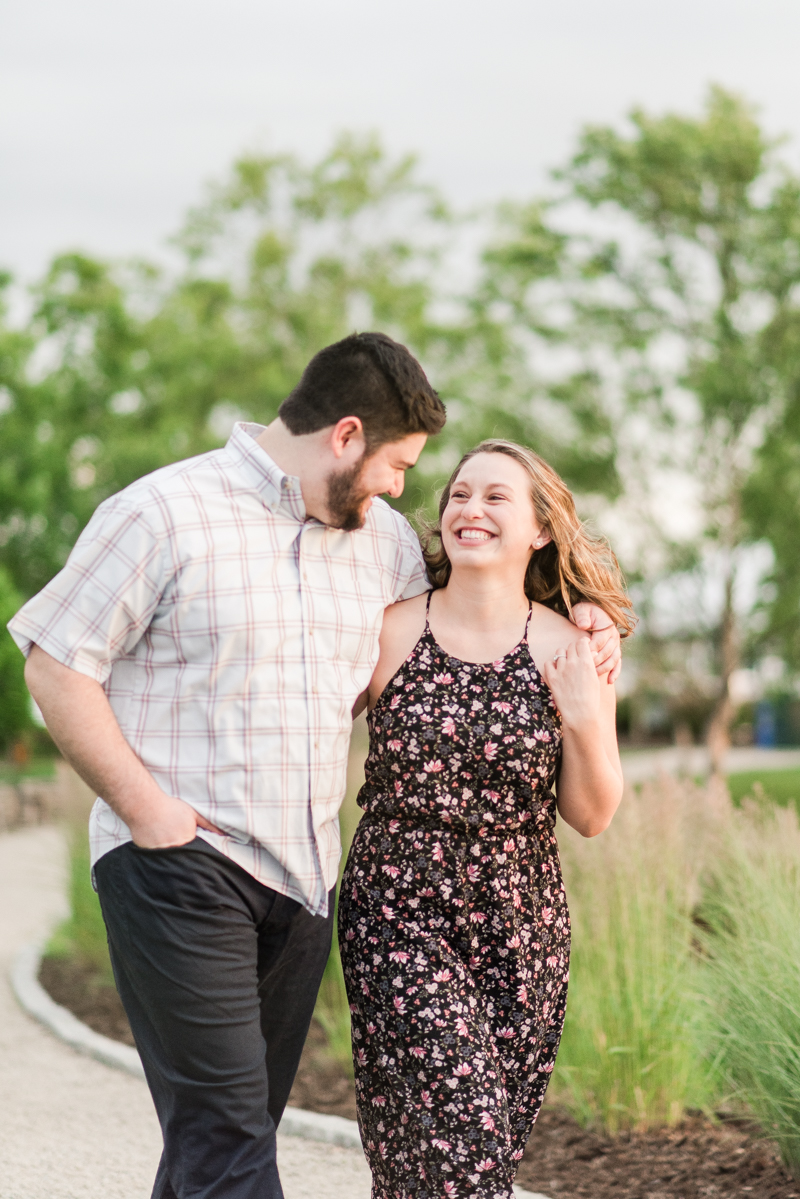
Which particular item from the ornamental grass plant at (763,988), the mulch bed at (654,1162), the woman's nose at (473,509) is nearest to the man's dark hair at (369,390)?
the woman's nose at (473,509)

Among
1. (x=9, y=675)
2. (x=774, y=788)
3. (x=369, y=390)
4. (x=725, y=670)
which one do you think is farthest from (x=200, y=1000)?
(x=9, y=675)

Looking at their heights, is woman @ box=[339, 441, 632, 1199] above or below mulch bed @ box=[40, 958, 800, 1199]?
above

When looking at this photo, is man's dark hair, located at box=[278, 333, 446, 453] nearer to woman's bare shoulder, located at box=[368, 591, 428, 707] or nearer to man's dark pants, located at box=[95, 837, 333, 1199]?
woman's bare shoulder, located at box=[368, 591, 428, 707]

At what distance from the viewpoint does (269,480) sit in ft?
9.15

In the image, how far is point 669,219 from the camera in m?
13.7

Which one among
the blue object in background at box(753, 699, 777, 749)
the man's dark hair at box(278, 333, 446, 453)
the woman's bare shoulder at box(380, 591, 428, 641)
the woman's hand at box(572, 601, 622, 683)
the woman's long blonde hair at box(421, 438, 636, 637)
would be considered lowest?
the blue object in background at box(753, 699, 777, 749)

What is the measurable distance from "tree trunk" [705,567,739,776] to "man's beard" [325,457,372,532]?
12.1 m

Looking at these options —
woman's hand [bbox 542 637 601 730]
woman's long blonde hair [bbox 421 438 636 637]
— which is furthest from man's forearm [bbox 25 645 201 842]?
woman's long blonde hair [bbox 421 438 636 637]

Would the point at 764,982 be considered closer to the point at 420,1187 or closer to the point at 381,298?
the point at 420,1187

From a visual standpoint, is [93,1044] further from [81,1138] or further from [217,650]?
[217,650]

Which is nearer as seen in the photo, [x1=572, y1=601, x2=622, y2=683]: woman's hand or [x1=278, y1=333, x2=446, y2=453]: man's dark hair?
[x1=278, y1=333, x2=446, y2=453]: man's dark hair

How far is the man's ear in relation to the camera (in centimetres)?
272

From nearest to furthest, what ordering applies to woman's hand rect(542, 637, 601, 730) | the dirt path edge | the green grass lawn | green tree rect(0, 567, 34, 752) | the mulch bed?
1. woman's hand rect(542, 637, 601, 730)
2. the mulch bed
3. the dirt path edge
4. the green grass lawn
5. green tree rect(0, 567, 34, 752)

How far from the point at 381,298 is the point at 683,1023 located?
23353 mm
